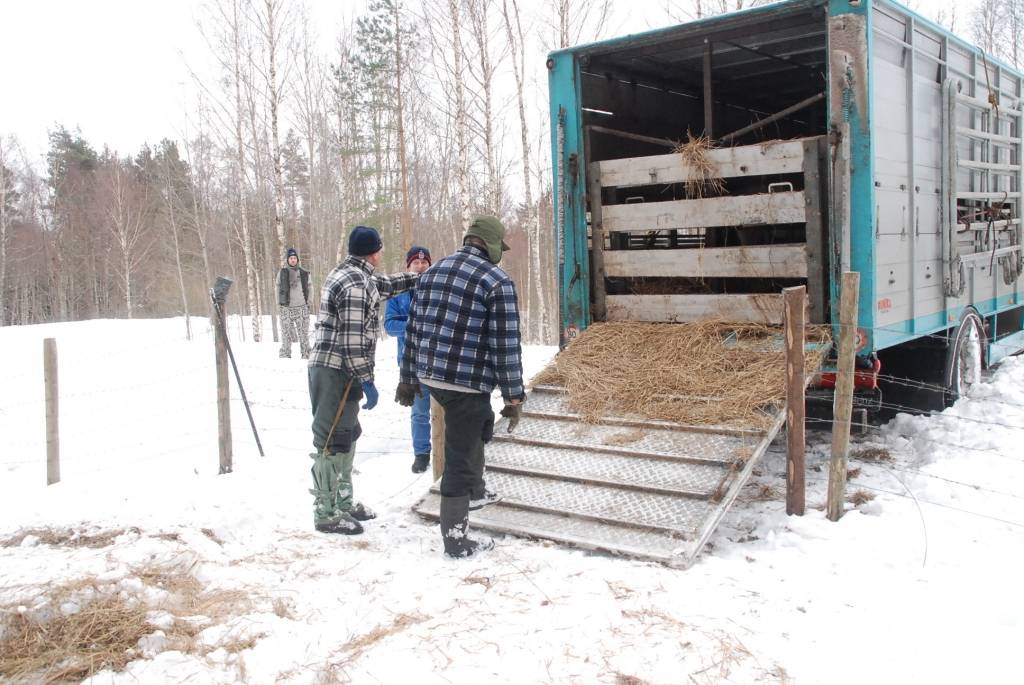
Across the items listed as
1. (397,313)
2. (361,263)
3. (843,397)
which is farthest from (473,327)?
(843,397)

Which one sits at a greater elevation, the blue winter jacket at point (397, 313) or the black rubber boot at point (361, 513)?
the blue winter jacket at point (397, 313)

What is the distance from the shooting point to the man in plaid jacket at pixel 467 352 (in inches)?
155

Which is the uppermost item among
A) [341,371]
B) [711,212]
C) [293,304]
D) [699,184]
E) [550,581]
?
[699,184]

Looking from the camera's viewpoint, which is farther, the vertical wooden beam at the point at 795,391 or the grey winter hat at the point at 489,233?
the vertical wooden beam at the point at 795,391

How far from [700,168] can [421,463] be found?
3.04 m

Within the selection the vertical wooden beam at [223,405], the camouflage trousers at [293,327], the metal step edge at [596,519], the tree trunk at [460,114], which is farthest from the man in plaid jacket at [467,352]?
Result: the tree trunk at [460,114]

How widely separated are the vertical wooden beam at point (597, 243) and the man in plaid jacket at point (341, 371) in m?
2.10

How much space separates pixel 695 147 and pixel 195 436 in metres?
5.43

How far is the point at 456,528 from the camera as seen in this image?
3998mm

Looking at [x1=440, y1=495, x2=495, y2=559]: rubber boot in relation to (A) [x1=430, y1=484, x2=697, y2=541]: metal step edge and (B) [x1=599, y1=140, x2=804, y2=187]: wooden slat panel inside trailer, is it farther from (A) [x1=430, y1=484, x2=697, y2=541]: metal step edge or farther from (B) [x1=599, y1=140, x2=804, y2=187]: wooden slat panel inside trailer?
Result: (B) [x1=599, y1=140, x2=804, y2=187]: wooden slat panel inside trailer

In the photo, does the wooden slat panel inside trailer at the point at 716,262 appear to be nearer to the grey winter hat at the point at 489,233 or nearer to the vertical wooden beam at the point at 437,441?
the vertical wooden beam at the point at 437,441

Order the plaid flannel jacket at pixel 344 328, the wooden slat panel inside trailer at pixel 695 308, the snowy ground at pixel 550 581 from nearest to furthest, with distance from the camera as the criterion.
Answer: the snowy ground at pixel 550 581
the plaid flannel jacket at pixel 344 328
the wooden slat panel inside trailer at pixel 695 308

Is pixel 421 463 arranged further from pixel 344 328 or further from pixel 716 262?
pixel 716 262

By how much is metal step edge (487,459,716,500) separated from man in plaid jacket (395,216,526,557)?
601 millimetres
